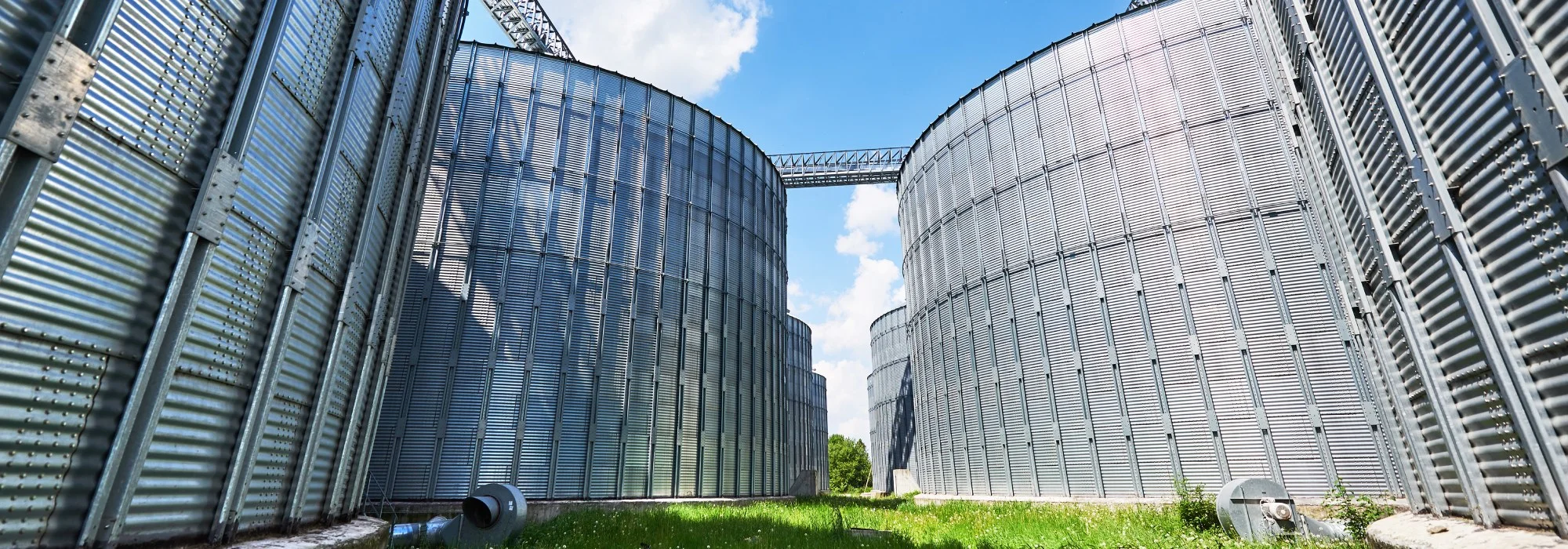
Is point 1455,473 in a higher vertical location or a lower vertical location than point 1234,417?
lower

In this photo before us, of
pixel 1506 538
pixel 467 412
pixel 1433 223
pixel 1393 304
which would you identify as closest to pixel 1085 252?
pixel 1393 304

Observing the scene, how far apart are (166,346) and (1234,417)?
19928 millimetres

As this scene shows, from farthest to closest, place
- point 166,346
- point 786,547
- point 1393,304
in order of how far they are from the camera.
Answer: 1. point 786,547
2. point 1393,304
3. point 166,346

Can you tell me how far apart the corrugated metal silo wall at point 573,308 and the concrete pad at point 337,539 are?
27.7 ft

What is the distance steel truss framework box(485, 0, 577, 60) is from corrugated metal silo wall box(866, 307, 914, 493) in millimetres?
27325

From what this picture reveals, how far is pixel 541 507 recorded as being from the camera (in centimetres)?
1761

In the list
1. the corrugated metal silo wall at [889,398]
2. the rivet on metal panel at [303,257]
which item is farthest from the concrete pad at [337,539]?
the corrugated metal silo wall at [889,398]

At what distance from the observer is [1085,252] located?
785 inches

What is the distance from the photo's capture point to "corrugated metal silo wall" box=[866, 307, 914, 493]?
4344 cm

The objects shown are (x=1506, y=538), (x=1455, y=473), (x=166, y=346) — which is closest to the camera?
(x=1506, y=538)

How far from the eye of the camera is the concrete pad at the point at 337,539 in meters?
6.98

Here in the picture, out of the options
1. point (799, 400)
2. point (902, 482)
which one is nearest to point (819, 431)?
point (799, 400)

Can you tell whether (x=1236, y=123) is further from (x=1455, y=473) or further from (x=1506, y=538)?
(x=1506, y=538)

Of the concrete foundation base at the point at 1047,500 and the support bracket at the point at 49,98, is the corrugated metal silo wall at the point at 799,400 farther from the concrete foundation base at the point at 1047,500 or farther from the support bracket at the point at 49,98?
the support bracket at the point at 49,98
